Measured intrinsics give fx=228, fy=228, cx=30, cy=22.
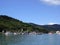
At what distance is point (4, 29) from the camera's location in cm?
18788

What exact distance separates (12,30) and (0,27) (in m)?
17.9

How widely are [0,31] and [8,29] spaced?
18.0 meters

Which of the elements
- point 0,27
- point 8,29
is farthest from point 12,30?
point 0,27

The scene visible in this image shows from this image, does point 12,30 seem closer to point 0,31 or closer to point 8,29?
point 8,29

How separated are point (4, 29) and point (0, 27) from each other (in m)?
5.44

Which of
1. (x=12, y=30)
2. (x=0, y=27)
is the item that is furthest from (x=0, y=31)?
(x=12, y=30)

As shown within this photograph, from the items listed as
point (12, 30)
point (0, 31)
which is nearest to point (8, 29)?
point (12, 30)

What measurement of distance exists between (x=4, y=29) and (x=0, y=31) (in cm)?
1110

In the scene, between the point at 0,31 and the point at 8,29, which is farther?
the point at 8,29

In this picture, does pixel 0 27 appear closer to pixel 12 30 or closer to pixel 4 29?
pixel 4 29

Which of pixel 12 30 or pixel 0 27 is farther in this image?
pixel 12 30

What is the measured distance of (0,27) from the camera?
602 ft

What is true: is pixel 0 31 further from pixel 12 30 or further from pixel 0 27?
pixel 12 30
